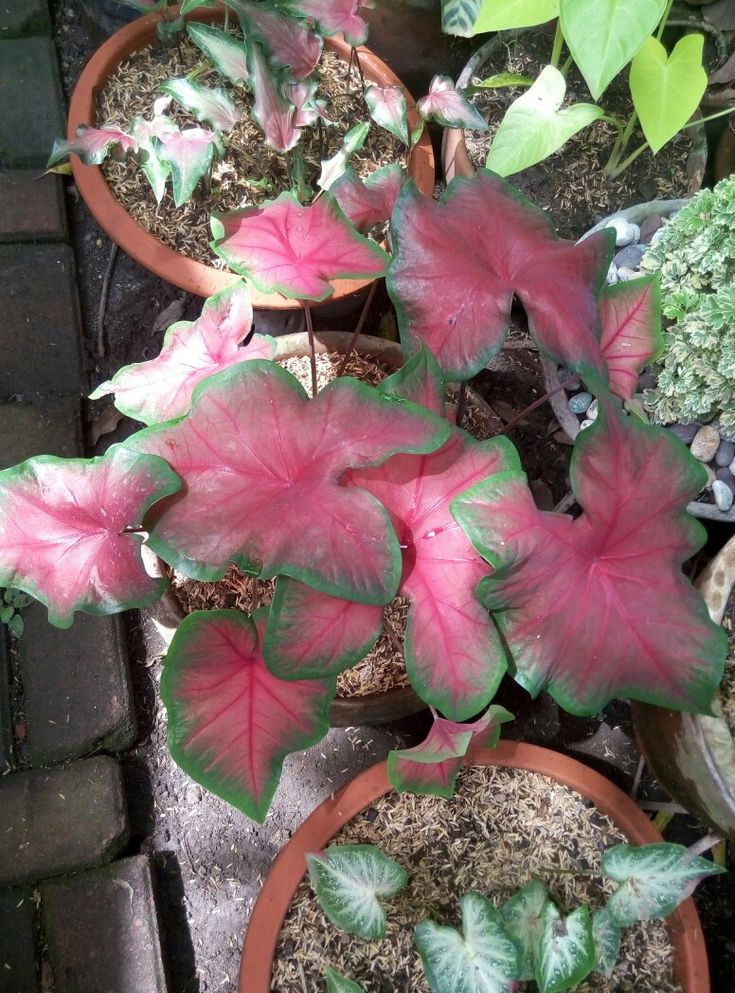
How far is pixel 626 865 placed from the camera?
1.13 metres

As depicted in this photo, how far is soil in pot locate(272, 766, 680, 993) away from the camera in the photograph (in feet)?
4.07

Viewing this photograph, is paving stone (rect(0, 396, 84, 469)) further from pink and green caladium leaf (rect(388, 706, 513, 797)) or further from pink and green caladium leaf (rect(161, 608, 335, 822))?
pink and green caladium leaf (rect(388, 706, 513, 797))

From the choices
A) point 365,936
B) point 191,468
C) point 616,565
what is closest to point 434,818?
point 365,936

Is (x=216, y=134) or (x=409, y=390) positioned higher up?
(x=216, y=134)

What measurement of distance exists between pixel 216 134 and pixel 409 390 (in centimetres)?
69

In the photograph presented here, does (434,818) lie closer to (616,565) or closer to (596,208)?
(616,565)

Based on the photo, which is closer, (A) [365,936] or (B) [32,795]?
(A) [365,936]

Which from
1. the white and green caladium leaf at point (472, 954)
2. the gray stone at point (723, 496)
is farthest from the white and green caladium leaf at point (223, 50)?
the white and green caladium leaf at point (472, 954)

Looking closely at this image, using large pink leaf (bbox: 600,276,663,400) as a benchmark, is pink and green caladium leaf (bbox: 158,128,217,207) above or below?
above

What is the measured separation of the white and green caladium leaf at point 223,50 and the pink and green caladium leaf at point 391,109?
0.23m

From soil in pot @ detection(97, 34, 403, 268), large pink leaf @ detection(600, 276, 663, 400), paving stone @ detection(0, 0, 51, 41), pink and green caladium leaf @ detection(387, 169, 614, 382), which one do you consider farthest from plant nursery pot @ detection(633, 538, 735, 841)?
paving stone @ detection(0, 0, 51, 41)

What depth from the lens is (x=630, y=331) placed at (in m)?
1.15

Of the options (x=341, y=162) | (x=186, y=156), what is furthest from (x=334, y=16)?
(x=186, y=156)

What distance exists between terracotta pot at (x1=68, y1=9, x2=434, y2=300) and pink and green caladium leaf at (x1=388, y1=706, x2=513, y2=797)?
789mm
